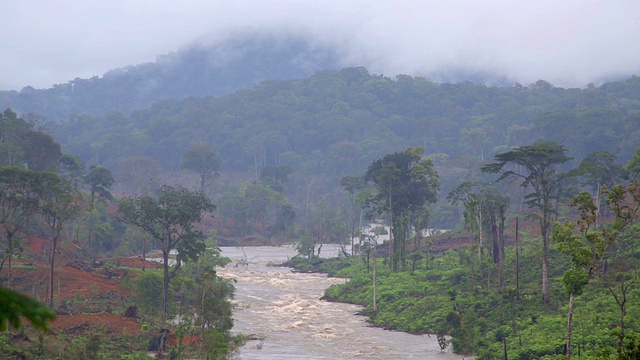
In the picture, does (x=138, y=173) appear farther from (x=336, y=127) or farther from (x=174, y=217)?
(x=174, y=217)

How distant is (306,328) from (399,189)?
19.0 metres

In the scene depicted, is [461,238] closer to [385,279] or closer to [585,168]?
[385,279]

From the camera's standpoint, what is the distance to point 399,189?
54.7 meters

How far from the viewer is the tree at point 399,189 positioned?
2093 inches

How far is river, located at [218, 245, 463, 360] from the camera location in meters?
32.2

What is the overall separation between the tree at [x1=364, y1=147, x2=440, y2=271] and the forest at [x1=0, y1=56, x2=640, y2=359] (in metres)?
0.21

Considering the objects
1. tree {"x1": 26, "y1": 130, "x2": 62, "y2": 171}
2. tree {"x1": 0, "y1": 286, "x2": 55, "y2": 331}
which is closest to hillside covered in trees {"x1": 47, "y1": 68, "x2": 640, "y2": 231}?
tree {"x1": 26, "y1": 130, "x2": 62, "y2": 171}

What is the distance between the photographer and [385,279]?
1932 inches

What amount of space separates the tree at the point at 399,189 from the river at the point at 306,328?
24.6 feet

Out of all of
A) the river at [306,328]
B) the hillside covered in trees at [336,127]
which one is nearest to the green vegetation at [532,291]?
the river at [306,328]

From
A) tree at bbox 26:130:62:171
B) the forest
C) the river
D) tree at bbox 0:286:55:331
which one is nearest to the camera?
tree at bbox 0:286:55:331

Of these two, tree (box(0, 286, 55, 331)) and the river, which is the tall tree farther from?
tree (box(0, 286, 55, 331))

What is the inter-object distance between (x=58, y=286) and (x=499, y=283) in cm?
2516

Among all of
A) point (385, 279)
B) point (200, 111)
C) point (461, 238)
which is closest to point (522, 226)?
point (461, 238)
